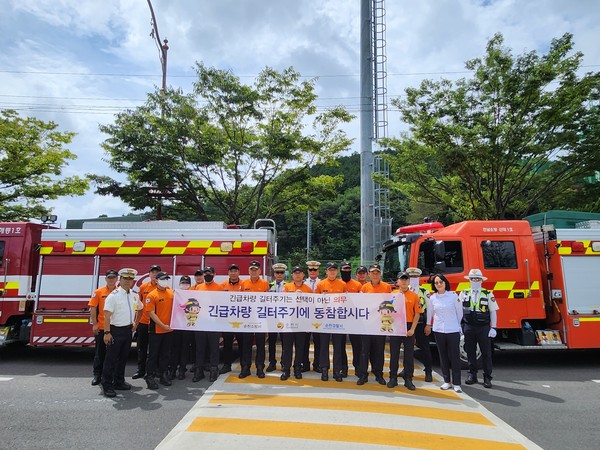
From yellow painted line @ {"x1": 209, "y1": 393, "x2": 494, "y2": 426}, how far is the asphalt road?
1.57 feet

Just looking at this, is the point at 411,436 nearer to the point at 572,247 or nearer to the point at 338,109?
the point at 572,247

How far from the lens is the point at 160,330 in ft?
23.5

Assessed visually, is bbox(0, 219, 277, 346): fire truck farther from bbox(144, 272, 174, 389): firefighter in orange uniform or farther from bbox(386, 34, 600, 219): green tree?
bbox(386, 34, 600, 219): green tree

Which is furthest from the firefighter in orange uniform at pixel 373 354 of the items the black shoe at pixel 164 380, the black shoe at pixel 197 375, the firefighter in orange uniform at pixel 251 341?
the black shoe at pixel 164 380

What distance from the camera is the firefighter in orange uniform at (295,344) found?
728 cm

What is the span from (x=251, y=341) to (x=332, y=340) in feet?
4.67

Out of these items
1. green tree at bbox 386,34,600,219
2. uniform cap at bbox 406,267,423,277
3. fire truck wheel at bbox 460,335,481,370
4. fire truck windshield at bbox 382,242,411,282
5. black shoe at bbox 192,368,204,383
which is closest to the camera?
black shoe at bbox 192,368,204,383

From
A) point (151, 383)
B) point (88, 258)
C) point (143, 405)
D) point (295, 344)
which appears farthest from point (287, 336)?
point (88, 258)

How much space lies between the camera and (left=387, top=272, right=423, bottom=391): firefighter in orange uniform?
6879 mm

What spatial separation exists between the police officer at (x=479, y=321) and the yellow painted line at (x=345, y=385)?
34.0 inches

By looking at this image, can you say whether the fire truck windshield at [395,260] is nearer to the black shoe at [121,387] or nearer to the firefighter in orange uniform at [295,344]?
the firefighter in orange uniform at [295,344]

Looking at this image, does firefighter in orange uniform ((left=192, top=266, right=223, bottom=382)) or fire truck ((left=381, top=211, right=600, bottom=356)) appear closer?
firefighter in orange uniform ((left=192, top=266, right=223, bottom=382))

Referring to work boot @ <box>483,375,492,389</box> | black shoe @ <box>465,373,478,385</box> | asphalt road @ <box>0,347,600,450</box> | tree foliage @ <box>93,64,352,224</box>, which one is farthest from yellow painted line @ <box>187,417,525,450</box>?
tree foliage @ <box>93,64,352,224</box>

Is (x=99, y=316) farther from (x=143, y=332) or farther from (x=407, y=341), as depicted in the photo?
(x=407, y=341)
